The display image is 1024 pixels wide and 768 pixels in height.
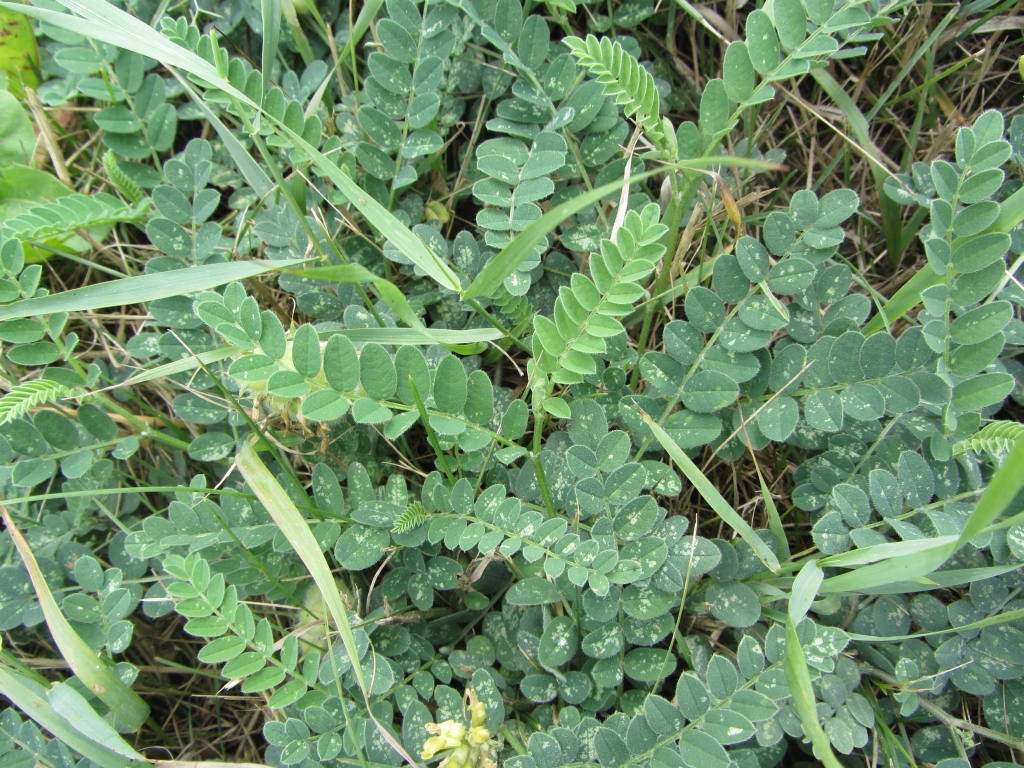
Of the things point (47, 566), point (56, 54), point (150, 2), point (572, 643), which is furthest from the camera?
point (150, 2)

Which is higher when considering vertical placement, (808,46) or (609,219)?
(808,46)

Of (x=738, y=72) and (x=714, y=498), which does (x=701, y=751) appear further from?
(x=738, y=72)

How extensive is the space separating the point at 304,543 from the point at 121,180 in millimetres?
1195

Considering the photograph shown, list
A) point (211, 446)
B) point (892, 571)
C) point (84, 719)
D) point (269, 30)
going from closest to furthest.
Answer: point (892, 571) → point (84, 719) → point (269, 30) → point (211, 446)

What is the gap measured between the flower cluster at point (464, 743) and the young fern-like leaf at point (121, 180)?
161 centimetres

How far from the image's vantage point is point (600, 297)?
146 cm

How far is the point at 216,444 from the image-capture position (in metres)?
1.94

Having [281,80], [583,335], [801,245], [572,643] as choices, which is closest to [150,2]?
[281,80]

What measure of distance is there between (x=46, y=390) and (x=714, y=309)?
151cm

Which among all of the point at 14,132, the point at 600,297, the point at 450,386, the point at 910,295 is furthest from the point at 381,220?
the point at 14,132

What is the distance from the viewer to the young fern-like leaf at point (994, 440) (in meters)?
1.44

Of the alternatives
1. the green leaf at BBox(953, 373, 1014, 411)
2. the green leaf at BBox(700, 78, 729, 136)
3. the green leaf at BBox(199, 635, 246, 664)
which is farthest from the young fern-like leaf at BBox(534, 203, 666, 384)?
the green leaf at BBox(199, 635, 246, 664)

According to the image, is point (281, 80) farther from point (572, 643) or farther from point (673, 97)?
point (572, 643)

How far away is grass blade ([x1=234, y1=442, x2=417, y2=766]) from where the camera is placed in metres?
1.47
